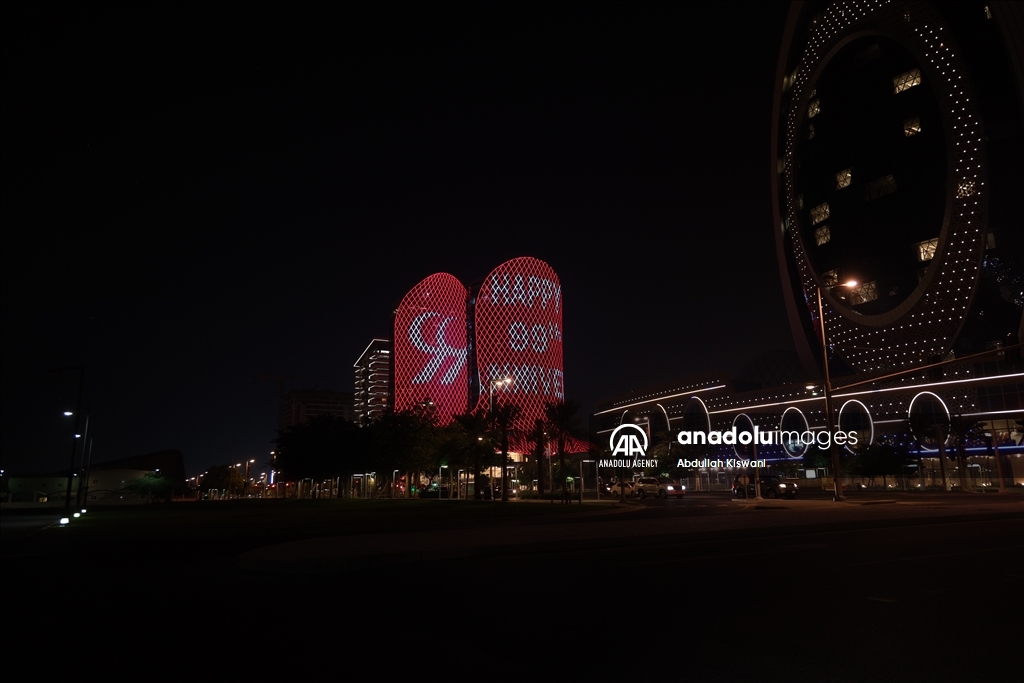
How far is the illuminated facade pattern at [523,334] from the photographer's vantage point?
335ft

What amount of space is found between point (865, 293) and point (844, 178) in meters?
16.4

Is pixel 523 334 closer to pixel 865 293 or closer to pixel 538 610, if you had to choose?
pixel 865 293

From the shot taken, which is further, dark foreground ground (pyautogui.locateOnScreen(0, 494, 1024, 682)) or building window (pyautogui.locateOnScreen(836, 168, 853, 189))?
building window (pyautogui.locateOnScreen(836, 168, 853, 189))

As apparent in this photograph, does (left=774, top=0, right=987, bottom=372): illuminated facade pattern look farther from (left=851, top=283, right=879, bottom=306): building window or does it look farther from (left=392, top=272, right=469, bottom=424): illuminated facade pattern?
(left=392, top=272, right=469, bottom=424): illuminated facade pattern

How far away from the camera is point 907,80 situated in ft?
269

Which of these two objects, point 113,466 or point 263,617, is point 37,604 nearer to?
point 263,617

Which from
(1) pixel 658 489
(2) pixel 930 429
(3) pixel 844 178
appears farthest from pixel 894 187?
(1) pixel 658 489

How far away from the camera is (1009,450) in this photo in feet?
211

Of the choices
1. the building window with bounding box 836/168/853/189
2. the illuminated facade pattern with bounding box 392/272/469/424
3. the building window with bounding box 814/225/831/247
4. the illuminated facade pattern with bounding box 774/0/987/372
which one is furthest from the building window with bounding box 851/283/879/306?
the illuminated facade pattern with bounding box 392/272/469/424

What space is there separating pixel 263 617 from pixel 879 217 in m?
90.3

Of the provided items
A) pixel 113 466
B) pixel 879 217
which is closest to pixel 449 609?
pixel 879 217

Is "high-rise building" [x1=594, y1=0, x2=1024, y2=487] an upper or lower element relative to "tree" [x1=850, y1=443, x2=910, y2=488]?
upper

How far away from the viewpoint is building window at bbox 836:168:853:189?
290ft

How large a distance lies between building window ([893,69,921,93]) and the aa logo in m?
53.1
